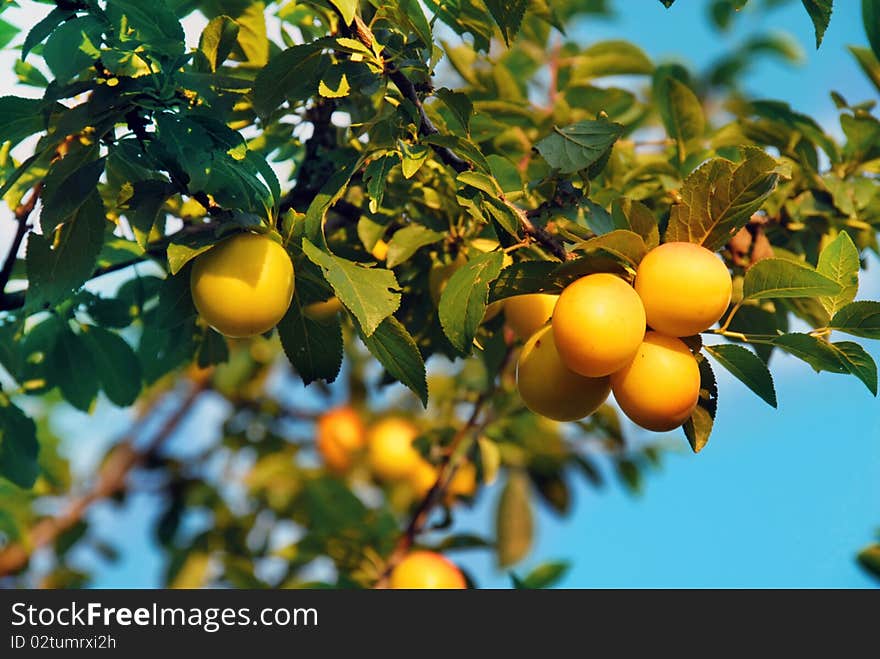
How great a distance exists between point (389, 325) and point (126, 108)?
0.40 metres

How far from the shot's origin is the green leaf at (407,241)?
4.27 feet

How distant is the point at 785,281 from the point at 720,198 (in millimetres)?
116

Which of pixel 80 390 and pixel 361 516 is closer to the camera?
pixel 80 390

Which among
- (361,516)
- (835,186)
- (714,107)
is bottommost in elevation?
(361,516)

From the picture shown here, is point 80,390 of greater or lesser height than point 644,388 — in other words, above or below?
below

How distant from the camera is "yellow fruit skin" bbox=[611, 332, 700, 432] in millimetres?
1010

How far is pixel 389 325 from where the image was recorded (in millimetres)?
1059

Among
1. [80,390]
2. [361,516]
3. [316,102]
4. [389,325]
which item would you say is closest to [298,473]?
[361,516]

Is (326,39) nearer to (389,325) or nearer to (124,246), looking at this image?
(389,325)

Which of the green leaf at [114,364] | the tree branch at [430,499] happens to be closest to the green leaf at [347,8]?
the green leaf at [114,364]

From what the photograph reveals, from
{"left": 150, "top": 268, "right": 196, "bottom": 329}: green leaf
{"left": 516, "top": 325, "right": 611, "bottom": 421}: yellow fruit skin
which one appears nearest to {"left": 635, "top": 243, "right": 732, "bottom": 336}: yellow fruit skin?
{"left": 516, "top": 325, "right": 611, "bottom": 421}: yellow fruit skin

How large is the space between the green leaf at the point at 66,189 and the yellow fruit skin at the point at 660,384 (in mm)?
660

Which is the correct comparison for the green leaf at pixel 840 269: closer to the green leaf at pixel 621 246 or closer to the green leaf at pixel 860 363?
the green leaf at pixel 860 363

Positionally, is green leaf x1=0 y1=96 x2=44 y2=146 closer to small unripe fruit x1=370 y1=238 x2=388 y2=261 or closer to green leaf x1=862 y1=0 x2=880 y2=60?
small unripe fruit x1=370 y1=238 x2=388 y2=261
